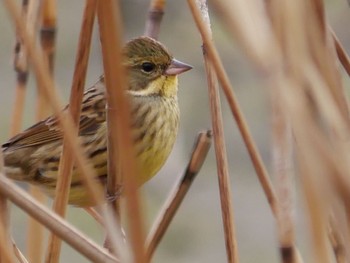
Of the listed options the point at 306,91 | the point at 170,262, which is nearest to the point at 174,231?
the point at 170,262

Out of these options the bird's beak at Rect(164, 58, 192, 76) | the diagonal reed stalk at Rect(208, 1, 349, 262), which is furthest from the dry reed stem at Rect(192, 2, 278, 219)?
the bird's beak at Rect(164, 58, 192, 76)

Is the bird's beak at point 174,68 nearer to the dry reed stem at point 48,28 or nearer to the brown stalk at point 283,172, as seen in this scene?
the dry reed stem at point 48,28

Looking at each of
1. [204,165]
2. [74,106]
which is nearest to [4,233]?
[74,106]

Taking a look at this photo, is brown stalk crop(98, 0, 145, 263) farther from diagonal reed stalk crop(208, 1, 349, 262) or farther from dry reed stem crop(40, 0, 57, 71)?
dry reed stem crop(40, 0, 57, 71)

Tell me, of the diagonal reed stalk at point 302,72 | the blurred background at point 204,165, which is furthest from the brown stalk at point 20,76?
the blurred background at point 204,165

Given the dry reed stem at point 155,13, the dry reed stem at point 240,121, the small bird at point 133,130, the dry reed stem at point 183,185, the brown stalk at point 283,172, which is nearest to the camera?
the brown stalk at point 283,172

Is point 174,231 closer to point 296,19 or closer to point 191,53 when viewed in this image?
point 191,53
